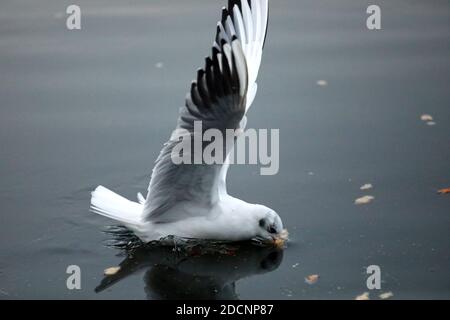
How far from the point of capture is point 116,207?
636cm

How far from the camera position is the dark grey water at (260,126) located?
19.4ft

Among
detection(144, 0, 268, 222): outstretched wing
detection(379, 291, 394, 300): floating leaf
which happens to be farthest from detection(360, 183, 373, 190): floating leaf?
detection(379, 291, 394, 300): floating leaf

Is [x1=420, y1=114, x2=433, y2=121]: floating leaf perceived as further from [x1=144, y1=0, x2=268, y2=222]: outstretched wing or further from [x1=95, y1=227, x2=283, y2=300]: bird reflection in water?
[x1=95, y1=227, x2=283, y2=300]: bird reflection in water

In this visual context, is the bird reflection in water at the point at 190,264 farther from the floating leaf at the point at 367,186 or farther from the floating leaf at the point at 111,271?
the floating leaf at the point at 367,186

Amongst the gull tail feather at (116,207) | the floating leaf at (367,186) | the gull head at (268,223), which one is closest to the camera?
the gull head at (268,223)

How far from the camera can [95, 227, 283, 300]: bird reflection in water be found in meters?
5.73

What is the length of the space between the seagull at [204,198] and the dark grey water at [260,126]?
0.67 ft

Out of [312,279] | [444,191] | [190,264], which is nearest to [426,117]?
[444,191]

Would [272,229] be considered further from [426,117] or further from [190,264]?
[426,117]

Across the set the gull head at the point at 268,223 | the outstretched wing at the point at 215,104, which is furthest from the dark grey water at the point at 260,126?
the outstretched wing at the point at 215,104

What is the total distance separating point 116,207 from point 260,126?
202 centimetres

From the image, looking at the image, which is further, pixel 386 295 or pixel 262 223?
pixel 262 223

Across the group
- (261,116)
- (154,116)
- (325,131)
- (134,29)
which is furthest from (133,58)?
(325,131)

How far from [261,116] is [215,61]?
9.11 ft
